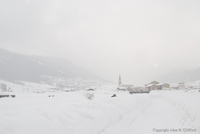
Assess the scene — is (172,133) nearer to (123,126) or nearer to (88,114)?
(123,126)

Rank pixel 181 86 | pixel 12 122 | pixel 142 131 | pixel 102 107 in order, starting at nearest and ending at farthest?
pixel 12 122 → pixel 142 131 → pixel 102 107 → pixel 181 86

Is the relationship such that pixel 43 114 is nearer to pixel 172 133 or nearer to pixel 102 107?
pixel 102 107

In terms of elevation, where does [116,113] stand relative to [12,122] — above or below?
below

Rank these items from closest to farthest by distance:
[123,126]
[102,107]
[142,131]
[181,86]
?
[142,131] < [123,126] < [102,107] < [181,86]

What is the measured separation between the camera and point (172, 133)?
9.74 meters

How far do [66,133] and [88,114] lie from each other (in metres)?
3.15

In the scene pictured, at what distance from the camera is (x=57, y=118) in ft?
27.4

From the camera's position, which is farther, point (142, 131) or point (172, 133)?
point (142, 131)

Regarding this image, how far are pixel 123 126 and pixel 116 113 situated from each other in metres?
2.21

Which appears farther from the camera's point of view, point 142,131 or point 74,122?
point 142,131

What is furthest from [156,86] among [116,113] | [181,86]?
[116,113]

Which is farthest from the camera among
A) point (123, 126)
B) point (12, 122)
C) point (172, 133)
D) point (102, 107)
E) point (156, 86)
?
point (156, 86)

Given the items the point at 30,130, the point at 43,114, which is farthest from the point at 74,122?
the point at 30,130

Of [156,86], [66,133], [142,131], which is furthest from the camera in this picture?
[156,86]
